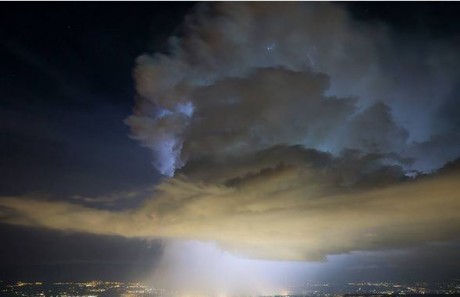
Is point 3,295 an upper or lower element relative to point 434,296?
upper

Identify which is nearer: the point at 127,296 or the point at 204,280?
the point at 127,296

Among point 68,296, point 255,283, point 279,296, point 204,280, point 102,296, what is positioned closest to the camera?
point 68,296

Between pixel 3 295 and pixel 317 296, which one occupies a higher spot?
pixel 3 295

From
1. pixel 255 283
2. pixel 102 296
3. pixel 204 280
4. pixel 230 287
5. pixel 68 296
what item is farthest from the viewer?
pixel 255 283

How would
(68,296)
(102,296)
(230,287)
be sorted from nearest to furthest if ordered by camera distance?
(68,296) → (102,296) → (230,287)

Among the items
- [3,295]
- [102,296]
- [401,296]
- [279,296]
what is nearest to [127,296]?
[102,296]

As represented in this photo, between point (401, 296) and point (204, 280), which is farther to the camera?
point (204, 280)

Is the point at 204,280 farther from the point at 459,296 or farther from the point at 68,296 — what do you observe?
the point at 459,296

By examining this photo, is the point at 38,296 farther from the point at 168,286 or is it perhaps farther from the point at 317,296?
the point at 317,296

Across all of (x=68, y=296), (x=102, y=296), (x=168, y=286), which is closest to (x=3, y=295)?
(x=68, y=296)
